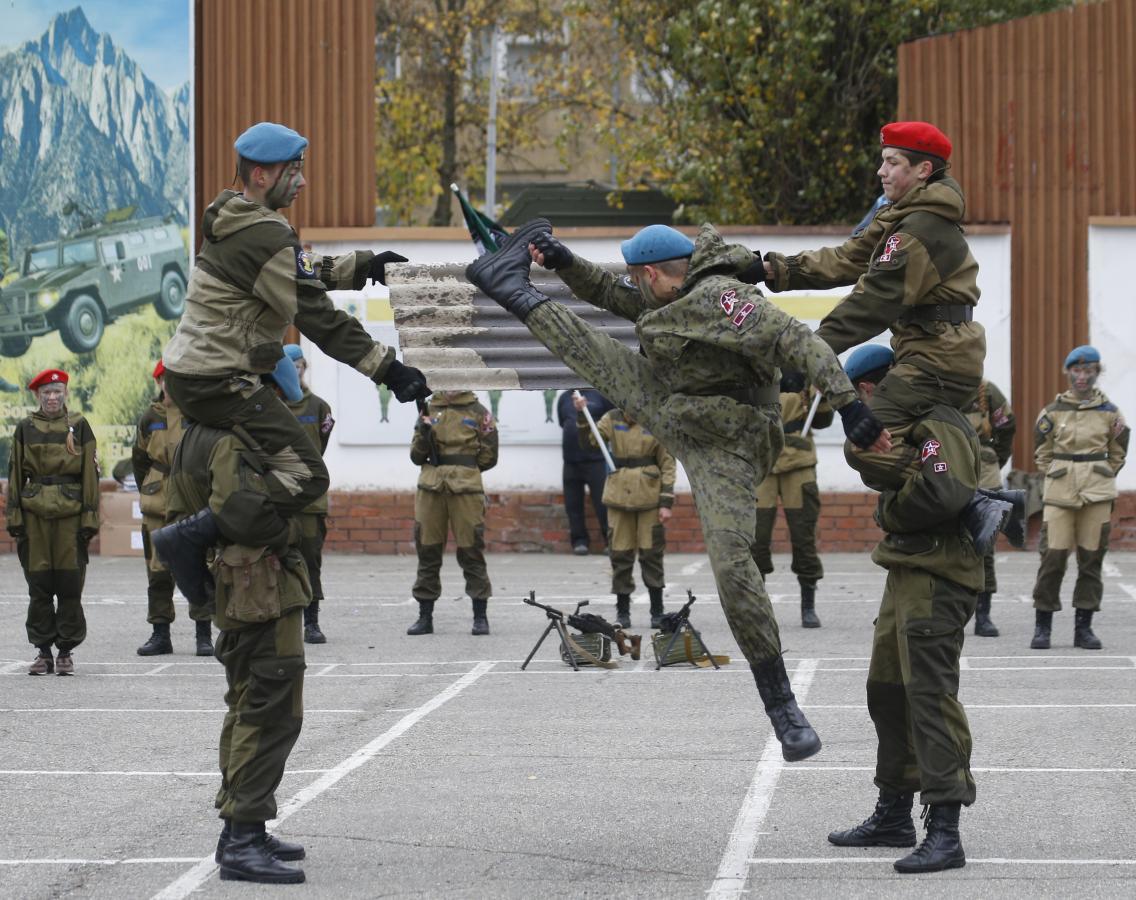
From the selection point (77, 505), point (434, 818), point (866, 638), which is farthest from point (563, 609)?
point (434, 818)

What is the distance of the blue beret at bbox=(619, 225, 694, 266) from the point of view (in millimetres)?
6504

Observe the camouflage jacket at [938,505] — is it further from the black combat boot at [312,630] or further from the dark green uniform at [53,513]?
the black combat boot at [312,630]

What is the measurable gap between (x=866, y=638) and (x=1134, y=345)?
27.4 ft

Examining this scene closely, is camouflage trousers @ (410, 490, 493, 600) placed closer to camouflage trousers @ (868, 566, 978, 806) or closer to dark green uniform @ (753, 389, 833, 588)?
dark green uniform @ (753, 389, 833, 588)

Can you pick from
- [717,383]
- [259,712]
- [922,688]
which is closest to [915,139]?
[717,383]

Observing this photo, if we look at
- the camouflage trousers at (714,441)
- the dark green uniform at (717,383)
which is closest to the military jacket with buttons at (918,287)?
the dark green uniform at (717,383)

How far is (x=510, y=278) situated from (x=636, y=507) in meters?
7.39

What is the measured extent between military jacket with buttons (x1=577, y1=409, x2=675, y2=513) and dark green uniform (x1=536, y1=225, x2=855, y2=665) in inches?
284

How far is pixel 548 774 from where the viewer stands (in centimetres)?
798

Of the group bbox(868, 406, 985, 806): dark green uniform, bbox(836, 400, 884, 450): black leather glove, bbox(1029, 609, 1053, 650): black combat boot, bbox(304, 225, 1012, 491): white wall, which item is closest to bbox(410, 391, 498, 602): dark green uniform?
bbox(1029, 609, 1053, 650): black combat boot

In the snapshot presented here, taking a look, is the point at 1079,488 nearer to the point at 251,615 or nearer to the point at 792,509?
the point at 792,509

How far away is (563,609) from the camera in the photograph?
15023 mm

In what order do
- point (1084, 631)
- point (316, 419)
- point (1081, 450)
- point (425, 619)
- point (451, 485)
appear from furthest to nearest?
point (451, 485)
point (425, 619)
point (316, 419)
point (1081, 450)
point (1084, 631)

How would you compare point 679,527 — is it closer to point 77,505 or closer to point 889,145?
point 77,505
